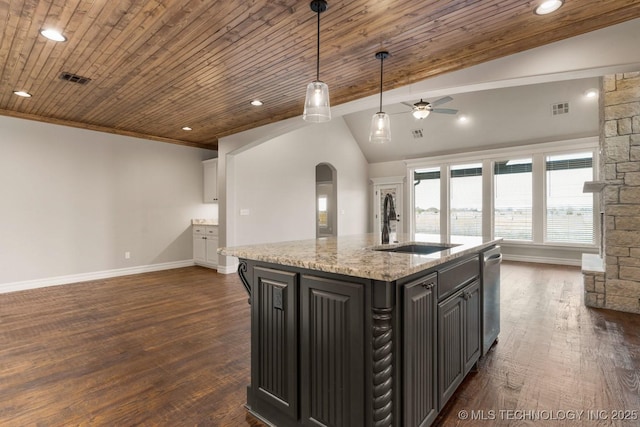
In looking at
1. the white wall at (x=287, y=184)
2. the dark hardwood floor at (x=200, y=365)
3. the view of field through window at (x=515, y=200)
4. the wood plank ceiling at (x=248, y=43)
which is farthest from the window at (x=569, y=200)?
the wood plank ceiling at (x=248, y=43)

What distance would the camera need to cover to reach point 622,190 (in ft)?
12.2

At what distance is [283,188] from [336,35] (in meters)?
4.47

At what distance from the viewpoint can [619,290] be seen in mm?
3740

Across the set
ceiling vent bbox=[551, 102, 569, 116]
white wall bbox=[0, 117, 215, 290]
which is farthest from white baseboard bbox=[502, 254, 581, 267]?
white wall bbox=[0, 117, 215, 290]

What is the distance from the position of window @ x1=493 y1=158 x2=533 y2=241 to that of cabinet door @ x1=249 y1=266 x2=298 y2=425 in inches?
288

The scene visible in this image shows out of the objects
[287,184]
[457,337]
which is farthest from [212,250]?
[457,337]

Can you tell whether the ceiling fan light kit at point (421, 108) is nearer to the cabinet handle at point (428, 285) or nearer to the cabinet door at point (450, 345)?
the cabinet door at point (450, 345)

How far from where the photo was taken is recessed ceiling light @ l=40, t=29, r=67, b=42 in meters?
2.56

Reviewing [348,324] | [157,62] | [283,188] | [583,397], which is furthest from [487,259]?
[283,188]

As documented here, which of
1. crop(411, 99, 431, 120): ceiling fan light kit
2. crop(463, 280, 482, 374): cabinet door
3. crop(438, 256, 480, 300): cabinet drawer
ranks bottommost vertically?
crop(463, 280, 482, 374): cabinet door

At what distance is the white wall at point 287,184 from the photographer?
609 cm

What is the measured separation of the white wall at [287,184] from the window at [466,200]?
258 centimetres

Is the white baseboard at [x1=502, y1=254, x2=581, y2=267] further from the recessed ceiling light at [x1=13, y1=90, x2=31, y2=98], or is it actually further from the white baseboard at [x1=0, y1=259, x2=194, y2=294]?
the recessed ceiling light at [x1=13, y1=90, x2=31, y2=98]

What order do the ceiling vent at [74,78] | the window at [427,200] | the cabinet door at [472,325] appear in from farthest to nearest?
the window at [427,200] → the ceiling vent at [74,78] → the cabinet door at [472,325]
